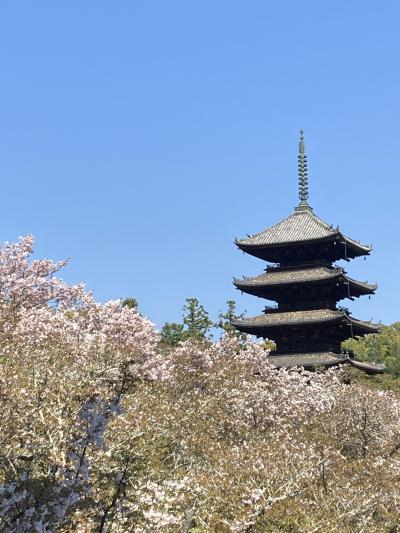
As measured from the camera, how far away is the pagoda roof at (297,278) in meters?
44.3

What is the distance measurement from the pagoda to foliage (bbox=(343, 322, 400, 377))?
83 cm

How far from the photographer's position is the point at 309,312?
4469 cm

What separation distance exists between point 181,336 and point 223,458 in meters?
41.9

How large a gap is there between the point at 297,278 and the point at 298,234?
127 inches

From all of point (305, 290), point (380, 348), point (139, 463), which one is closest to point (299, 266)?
point (305, 290)

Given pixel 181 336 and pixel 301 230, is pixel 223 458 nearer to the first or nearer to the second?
pixel 301 230

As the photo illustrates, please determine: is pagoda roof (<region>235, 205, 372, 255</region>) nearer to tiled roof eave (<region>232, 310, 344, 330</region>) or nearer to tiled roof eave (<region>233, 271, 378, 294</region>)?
tiled roof eave (<region>233, 271, 378, 294</region>)

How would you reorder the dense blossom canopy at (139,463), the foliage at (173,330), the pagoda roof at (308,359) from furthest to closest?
the foliage at (173,330) < the pagoda roof at (308,359) < the dense blossom canopy at (139,463)

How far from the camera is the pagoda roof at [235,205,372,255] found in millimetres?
45812

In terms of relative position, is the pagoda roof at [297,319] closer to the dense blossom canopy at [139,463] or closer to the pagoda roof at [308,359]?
the pagoda roof at [308,359]

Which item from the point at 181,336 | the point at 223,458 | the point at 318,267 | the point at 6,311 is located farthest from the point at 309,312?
the point at 223,458

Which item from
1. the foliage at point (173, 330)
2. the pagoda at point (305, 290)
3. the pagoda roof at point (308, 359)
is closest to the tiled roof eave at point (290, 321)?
the pagoda at point (305, 290)

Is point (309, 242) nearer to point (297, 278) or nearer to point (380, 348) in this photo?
point (297, 278)

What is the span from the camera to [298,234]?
154ft
